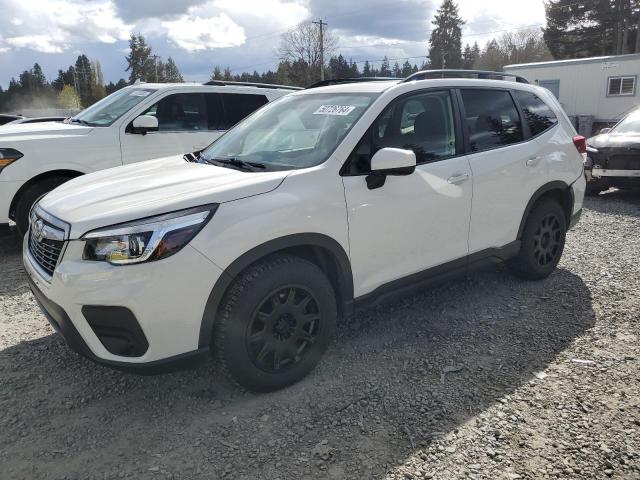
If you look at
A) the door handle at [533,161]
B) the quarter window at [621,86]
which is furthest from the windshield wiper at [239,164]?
the quarter window at [621,86]

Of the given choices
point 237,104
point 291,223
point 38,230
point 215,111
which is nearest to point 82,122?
point 215,111

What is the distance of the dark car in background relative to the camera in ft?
27.3

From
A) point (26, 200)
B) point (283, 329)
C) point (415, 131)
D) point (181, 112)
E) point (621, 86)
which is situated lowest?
point (283, 329)

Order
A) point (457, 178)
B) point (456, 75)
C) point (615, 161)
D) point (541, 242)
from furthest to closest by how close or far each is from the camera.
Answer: point (615, 161) → point (541, 242) → point (456, 75) → point (457, 178)

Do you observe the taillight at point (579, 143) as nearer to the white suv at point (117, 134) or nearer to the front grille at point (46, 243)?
the white suv at point (117, 134)

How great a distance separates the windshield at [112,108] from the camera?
6.31 meters

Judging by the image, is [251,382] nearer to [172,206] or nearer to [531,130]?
[172,206]

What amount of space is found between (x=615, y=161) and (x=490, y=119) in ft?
18.9

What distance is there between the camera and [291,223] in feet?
9.19

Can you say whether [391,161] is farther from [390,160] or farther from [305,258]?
[305,258]

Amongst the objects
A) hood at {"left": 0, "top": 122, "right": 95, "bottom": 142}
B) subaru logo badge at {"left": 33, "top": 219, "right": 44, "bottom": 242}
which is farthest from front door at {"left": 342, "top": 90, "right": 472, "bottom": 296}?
hood at {"left": 0, "top": 122, "right": 95, "bottom": 142}

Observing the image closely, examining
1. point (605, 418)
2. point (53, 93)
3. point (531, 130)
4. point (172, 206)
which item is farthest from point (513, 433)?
point (53, 93)

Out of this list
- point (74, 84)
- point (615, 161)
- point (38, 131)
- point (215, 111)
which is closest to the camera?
point (38, 131)

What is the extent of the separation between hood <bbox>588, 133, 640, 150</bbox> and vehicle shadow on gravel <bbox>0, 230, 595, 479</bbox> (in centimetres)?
561
